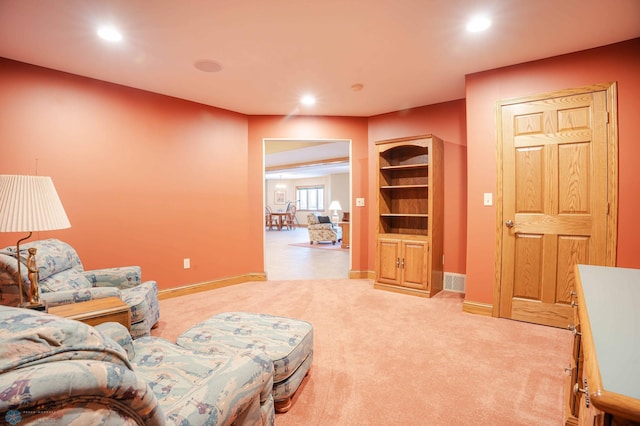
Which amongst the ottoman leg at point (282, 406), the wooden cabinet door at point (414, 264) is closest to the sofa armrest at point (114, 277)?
the ottoman leg at point (282, 406)

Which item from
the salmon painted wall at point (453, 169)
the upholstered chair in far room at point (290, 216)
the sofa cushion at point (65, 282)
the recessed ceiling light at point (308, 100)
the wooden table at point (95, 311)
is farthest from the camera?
the upholstered chair in far room at point (290, 216)

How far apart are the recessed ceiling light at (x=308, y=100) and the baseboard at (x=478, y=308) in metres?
2.99

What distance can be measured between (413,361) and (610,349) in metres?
1.63

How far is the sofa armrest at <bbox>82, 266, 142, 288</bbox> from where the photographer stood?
2672mm

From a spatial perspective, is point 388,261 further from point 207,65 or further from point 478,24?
point 207,65

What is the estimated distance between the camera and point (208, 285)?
4.07 metres

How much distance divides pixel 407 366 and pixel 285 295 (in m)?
1.97

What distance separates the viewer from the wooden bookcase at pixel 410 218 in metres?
3.74

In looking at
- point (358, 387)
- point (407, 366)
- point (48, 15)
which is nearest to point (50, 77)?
point (48, 15)

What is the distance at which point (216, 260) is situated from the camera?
4.20 metres

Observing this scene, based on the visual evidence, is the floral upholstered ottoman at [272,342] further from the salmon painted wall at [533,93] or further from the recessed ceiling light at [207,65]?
the recessed ceiling light at [207,65]

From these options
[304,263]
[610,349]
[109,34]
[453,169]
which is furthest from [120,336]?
[304,263]

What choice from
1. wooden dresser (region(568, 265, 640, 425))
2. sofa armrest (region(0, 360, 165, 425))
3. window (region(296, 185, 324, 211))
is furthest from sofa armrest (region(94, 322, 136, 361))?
window (region(296, 185, 324, 211))

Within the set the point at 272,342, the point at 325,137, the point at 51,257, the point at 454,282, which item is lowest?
the point at 454,282
